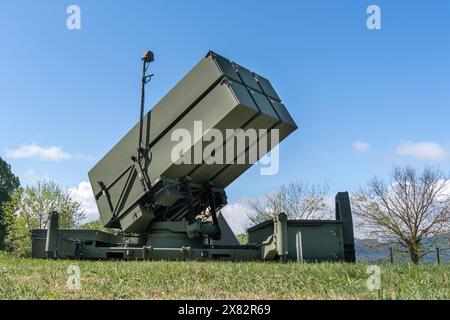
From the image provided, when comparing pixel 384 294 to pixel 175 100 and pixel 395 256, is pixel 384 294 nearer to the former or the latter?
pixel 175 100

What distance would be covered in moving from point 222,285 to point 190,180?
5.07 m

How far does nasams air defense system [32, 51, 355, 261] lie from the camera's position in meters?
8.40

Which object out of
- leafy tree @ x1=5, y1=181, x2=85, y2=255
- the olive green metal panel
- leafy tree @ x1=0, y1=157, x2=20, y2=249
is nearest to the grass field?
the olive green metal panel

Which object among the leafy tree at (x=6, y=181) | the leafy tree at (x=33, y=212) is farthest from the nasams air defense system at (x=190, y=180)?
the leafy tree at (x=6, y=181)

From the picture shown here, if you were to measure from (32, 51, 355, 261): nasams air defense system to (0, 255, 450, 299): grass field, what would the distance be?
3.08 meters

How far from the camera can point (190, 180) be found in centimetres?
931

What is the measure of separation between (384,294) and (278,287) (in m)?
0.98

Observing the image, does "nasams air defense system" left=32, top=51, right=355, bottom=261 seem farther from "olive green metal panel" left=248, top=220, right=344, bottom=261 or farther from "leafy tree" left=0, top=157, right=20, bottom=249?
"leafy tree" left=0, top=157, right=20, bottom=249

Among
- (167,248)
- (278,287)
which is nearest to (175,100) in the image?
(167,248)

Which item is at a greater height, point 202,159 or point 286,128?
point 286,128

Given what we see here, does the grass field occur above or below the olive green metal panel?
below

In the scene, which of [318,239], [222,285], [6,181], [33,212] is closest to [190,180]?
[318,239]

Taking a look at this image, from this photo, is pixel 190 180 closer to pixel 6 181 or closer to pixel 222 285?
pixel 222 285
